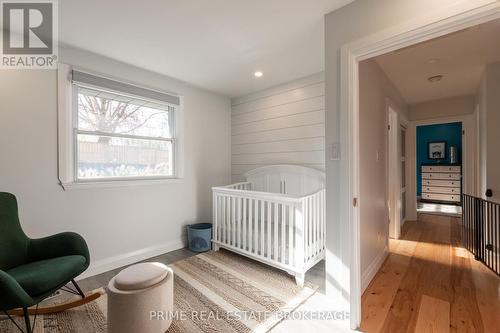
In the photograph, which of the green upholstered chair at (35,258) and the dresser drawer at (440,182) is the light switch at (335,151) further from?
the dresser drawer at (440,182)

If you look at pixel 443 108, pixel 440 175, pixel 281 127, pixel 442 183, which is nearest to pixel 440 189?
pixel 442 183

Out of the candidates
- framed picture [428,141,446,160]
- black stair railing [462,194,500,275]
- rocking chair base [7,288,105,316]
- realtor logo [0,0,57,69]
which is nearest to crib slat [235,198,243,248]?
rocking chair base [7,288,105,316]

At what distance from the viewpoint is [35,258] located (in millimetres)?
1852

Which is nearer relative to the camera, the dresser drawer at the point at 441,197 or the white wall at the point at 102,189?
the white wall at the point at 102,189

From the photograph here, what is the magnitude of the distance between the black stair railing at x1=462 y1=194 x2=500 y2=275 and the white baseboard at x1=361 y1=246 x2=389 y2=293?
3.31ft

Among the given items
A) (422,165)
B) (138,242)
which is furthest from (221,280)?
(422,165)

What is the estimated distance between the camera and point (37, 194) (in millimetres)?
2090

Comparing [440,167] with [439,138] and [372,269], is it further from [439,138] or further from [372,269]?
[372,269]

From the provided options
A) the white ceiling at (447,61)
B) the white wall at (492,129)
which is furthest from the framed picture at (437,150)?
the white wall at (492,129)

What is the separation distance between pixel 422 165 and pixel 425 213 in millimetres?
1803

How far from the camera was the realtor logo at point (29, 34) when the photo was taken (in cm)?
174

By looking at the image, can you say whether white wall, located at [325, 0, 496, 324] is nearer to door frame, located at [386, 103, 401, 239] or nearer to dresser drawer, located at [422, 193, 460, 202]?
door frame, located at [386, 103, 401, 239]

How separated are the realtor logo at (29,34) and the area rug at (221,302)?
7.26 ft

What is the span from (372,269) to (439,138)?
568 centimetres
